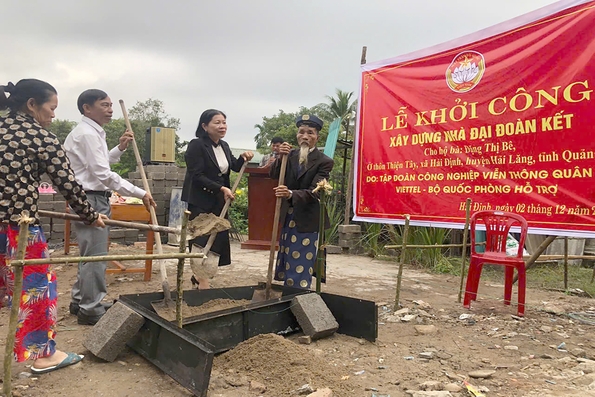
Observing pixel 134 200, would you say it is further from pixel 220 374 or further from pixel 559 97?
pixel 559 97

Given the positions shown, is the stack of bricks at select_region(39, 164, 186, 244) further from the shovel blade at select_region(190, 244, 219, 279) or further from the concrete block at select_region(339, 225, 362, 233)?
the shovel blade at select_region(190, 244, 219, 279)

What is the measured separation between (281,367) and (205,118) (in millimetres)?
2123

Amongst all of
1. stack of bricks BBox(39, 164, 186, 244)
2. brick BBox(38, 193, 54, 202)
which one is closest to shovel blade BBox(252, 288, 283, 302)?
stack of bricks BBox(39, 164, 186, 244)

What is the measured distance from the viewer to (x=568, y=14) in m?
3.64

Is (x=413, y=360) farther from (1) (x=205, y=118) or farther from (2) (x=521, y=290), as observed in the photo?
(1) (x=205, y=118)

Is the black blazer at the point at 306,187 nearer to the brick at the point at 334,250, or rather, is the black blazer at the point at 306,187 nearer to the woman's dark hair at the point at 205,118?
the woman's dark hair at the point at 205,118

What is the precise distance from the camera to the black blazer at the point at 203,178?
140 inches

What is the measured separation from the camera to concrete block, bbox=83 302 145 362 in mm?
2492

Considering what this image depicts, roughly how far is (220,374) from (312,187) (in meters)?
1.59

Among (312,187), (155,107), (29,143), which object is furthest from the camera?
(155,107)

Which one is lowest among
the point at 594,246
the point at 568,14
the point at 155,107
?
the point at 594,246

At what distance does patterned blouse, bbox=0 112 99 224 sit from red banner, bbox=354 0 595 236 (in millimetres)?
3471

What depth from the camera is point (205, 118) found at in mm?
3645

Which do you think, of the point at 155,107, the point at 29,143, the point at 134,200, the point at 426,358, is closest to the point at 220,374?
the point at 426,358
